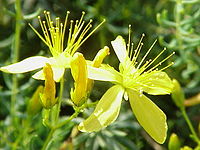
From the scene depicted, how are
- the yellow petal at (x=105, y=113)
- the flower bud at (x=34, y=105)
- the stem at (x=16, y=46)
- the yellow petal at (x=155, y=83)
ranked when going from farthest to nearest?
the stem at (x=16, y=46) → the flower bud at (x=34, y=105) → the yellow petal at (x=155, y=83) → the yellow petal at (x=105, y=113)

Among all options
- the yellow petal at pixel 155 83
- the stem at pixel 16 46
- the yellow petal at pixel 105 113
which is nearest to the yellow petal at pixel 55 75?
the yellow petal at pixel 105 113

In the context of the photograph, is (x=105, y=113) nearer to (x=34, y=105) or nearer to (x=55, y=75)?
(x=55, y=75)

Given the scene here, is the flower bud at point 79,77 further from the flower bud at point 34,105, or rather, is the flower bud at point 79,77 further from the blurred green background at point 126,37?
the blurred green background at point 126,37

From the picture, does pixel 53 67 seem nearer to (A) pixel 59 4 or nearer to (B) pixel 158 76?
(B) pixel 158 76

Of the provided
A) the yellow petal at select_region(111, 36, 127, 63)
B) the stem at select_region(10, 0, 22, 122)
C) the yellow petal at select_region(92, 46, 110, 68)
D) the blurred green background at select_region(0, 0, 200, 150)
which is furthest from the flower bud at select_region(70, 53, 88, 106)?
the blurred green background at select_region(0, 0, 200, 150)

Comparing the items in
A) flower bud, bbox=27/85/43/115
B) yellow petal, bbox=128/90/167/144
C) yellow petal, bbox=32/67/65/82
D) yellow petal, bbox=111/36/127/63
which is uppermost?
yellow petal, bbox=111/36/127/63

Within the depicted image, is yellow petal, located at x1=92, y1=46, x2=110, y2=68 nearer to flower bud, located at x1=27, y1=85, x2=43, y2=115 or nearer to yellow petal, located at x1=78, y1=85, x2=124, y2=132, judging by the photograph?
yellow petal, located at x1=78, y1=85, x2=124, y2=132
